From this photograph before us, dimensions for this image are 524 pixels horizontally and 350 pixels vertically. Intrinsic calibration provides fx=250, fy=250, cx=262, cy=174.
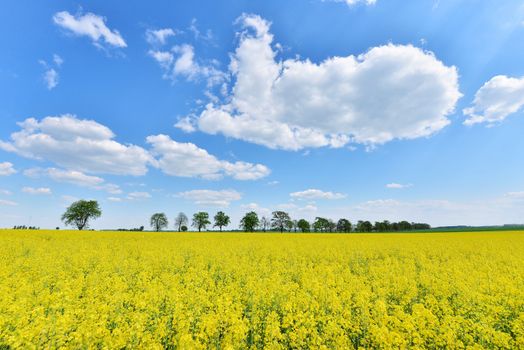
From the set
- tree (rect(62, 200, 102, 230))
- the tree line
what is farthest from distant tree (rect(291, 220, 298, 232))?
tree (rect(62, 200, 102, 230))

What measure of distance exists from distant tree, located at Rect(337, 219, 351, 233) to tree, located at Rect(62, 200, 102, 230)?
110 meters

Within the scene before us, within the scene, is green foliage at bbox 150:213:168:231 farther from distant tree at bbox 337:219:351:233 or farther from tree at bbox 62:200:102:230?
distant tree at bbox 337:219:351:233

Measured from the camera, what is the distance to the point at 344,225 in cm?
13238

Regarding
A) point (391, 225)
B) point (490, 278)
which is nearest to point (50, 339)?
point (490, 278)

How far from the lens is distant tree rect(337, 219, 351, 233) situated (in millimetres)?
131500

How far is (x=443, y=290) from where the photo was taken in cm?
927

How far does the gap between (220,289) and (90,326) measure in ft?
14.3

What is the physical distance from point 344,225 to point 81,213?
377 feet

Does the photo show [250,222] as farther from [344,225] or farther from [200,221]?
[344,225]

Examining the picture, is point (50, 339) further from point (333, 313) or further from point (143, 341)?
point (333, 313)

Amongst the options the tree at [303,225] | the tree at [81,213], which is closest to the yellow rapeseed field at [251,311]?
the tree at [81,213]

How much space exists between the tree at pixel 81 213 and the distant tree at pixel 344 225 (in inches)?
4313

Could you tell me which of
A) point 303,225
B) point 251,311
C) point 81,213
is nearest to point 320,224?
point 303,225

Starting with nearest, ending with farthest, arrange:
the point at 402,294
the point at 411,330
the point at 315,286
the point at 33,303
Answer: the point at 411,330
the point at 33,303
the point at 315,286
the point at 402,294
